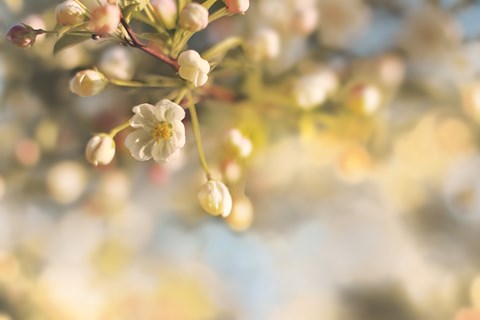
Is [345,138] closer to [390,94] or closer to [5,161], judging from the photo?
[390,94]

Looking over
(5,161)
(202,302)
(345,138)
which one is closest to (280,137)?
(345,138)

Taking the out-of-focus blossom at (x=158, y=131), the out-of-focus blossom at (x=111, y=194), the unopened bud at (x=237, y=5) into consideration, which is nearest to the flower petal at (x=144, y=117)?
the out-of-focus blossom at (x=158, y=131)

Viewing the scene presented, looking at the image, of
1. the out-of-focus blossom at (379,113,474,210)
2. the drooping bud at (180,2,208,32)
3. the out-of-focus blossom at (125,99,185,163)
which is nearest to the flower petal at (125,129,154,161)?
the out-of-focus blossom at (125,99,185,163)

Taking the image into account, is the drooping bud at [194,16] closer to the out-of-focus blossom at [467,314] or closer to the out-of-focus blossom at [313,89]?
the out-of-focus blossom at [313,89]

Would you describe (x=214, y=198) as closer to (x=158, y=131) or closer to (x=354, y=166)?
(x=158, y=131)

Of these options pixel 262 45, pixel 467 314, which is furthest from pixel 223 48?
pixel 467 314

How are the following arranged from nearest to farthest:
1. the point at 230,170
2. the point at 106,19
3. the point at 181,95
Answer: the point at 106,19 < the point at 181,95 < the point at 230,170

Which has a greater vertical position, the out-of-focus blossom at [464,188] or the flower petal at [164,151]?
the out-of-focus blossom at [464,188]
